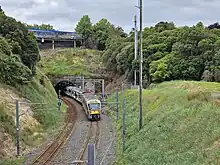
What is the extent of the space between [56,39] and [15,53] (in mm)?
64081

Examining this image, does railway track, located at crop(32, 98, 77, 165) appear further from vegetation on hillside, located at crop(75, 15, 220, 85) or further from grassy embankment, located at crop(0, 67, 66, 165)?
vegetation on hillside, located at crop(75, 15, 220, 85)

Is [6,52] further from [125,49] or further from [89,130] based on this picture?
[125,49]

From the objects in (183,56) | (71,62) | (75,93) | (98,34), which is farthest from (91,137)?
(98,34)

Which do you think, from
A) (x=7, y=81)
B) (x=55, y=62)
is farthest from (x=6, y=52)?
(x=55, y=62)

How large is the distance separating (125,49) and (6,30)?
27992 millimetres

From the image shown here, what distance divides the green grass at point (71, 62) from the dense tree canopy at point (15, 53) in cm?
3064

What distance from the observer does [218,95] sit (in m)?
26.9

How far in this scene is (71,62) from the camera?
91438 mm

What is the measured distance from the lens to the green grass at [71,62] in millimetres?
83812

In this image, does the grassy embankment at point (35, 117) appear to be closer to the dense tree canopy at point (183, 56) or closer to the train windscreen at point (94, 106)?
the train windscreen at point (94, 106)

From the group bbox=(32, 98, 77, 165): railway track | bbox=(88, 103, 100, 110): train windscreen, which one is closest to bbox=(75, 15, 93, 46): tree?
bbox=(32, 98, 77, 165): railway track

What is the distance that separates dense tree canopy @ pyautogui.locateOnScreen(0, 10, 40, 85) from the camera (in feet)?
133

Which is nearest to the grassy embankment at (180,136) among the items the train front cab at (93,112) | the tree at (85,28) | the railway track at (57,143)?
the railway track at (57,143)

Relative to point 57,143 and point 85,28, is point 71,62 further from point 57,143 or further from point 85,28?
point 57,143
